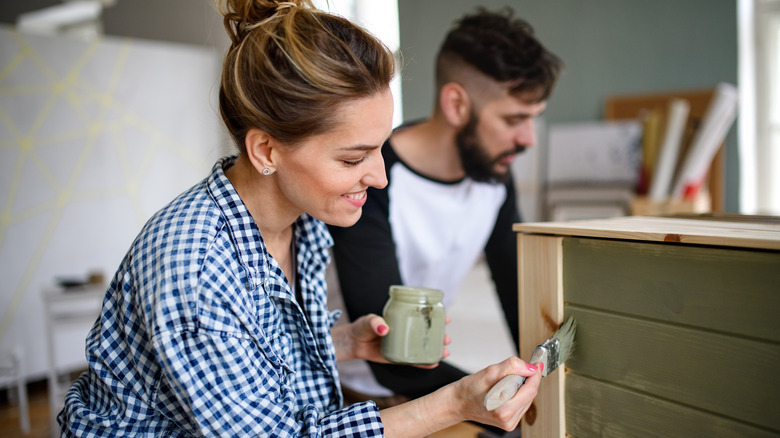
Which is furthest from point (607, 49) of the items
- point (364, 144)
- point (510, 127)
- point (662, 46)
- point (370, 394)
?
Result: point (364, 144)

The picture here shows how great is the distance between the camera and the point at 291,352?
1.04 metres

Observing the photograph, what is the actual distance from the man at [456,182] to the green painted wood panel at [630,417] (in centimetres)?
45

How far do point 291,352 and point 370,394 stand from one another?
53 centimetres

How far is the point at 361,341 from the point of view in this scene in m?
1.12

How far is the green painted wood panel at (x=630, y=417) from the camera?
0.71m

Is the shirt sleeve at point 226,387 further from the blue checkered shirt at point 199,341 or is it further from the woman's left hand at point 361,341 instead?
the woman's left hand at point 361,341

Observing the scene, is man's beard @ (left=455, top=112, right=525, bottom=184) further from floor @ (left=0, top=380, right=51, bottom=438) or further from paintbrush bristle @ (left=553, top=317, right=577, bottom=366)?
floor @ (left=0, top=380, right=51, bottom=438)

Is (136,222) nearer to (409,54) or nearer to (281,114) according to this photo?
(409,54)

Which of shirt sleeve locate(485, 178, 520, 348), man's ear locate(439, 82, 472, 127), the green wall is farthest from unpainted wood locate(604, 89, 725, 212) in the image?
man's ear locate(439, 82, 472, 127)

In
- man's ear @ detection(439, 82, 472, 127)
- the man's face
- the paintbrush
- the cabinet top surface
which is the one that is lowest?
the paintbrush

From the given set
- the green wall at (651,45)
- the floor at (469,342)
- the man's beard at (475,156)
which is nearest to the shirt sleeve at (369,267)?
the man's beard at (475,156)

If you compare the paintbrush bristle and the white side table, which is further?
the white side table

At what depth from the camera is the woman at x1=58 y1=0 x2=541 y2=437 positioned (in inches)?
30.0

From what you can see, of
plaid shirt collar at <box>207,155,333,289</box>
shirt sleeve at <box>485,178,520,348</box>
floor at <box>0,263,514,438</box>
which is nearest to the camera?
plaid shirt collar at <box>207,155,333,289</box>
